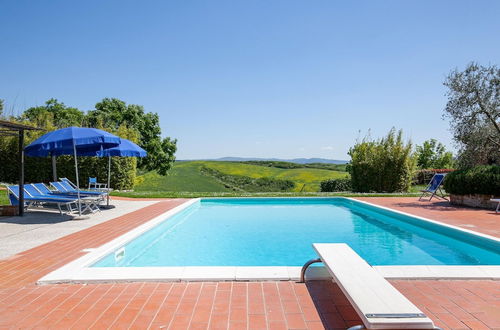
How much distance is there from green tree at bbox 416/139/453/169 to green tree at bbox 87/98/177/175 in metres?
27.2

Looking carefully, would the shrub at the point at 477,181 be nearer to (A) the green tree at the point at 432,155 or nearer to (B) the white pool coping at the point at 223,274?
(B) the white pool coping at the point at 223,274

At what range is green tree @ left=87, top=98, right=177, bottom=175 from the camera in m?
27.4

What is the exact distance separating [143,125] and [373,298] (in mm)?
28683

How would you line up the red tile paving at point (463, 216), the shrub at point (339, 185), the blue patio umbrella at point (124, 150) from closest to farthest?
the red tile paving at point (463, 216) → the blue patio umbrella at point (124, 150) → the shrub at point (339, 185)

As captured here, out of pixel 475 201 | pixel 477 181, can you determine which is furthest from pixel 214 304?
pixel 475 201

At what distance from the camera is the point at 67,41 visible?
40.8ft

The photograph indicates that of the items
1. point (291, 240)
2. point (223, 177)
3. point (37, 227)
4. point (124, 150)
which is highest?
point (124, 150)

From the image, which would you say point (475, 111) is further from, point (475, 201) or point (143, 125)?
point (143, 125)

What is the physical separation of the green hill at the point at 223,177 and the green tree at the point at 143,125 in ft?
4.40

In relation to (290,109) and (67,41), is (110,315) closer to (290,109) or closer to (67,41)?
(67,41)

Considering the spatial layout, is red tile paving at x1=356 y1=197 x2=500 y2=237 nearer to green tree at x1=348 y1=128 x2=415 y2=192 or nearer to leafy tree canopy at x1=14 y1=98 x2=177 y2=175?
green tree at x1=348 y1=128 x2=415 y2=192

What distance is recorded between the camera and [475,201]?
972 centimetres

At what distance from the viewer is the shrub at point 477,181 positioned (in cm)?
921

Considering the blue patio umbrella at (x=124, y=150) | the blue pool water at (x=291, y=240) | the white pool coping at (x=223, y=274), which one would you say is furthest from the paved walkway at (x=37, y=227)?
the blue patio umbrella at (x=124, y=150)
